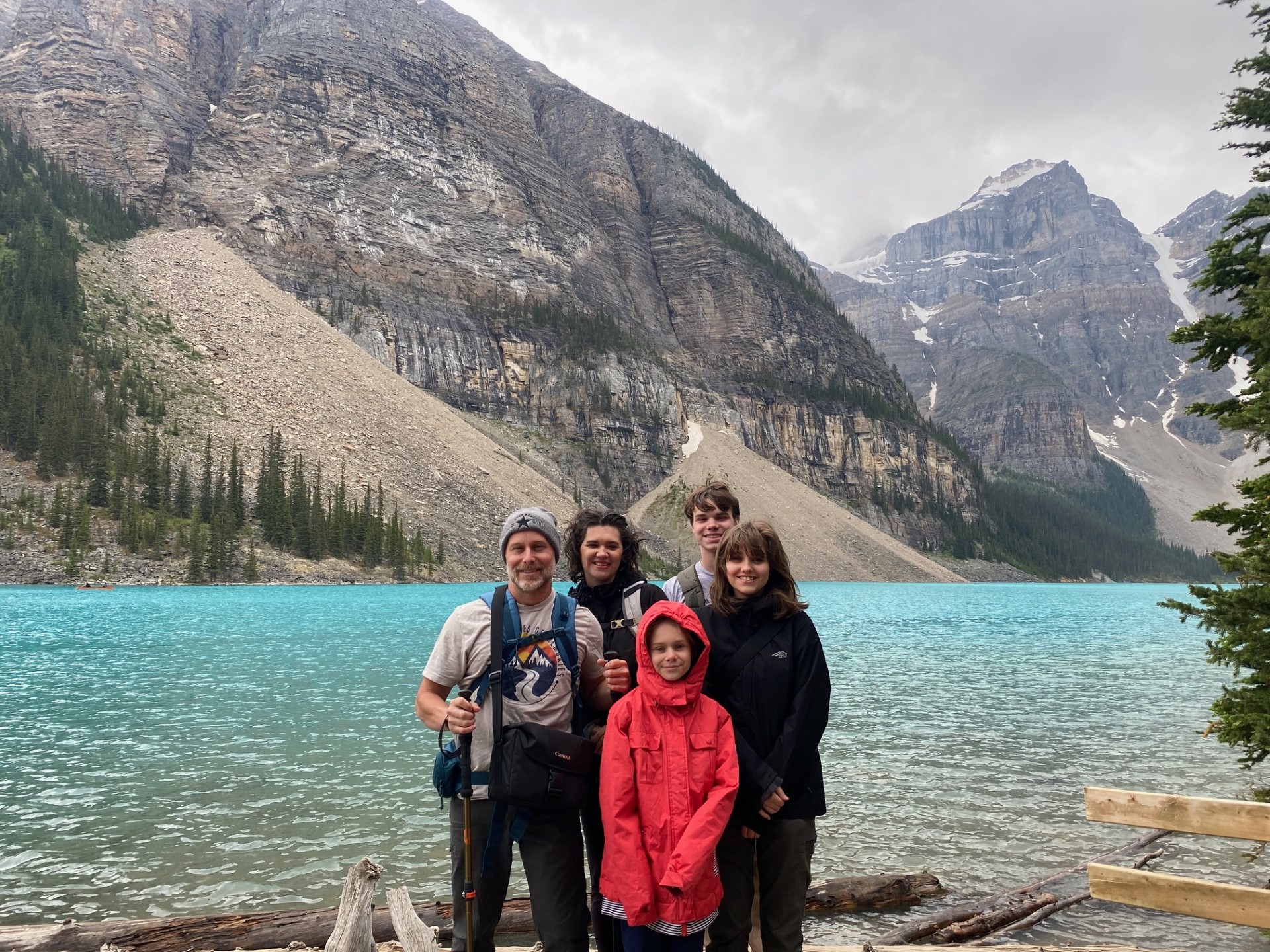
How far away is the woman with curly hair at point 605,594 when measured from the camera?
14.6 ft

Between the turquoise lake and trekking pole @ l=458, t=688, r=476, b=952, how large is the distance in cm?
412

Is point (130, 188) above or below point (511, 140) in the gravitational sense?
below

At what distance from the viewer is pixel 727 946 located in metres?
4.38

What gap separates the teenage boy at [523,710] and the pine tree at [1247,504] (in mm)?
5495

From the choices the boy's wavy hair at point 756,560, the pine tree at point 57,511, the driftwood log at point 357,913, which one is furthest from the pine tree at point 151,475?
the boy's wavy hair at point 756,560

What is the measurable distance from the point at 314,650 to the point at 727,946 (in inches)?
999

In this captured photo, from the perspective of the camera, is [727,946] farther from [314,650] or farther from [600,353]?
[600,353]

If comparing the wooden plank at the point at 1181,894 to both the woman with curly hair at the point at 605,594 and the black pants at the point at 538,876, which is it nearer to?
the woman with curly hair at the point at 605,594

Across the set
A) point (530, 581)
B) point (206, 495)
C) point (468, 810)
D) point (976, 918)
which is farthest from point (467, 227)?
point (468, 810)

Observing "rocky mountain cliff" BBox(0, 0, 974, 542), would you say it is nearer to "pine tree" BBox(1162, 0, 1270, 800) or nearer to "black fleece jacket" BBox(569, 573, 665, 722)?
"pine tree" BBox(1162, 0, 1270, 800)

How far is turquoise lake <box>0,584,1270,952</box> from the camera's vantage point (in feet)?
25.9

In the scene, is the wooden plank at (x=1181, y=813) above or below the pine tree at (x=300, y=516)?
below

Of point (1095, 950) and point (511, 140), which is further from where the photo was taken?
point (511, 140)

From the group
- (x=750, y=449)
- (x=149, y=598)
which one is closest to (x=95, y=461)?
(x=149, y=598)
